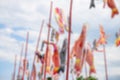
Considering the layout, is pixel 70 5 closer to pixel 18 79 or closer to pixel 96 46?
pixel 96 46

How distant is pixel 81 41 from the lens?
59.8ft

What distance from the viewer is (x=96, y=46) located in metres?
25.2

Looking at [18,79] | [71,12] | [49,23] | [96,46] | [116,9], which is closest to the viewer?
[71,12]

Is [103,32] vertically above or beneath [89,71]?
above

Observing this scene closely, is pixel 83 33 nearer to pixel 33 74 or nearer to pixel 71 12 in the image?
pixel 71 12

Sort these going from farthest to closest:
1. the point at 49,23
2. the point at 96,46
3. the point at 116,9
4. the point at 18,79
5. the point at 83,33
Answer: the point at 18,79 < the point at 96,46 < the point at 49,23 < the point at 83,33 < the point at 116,9

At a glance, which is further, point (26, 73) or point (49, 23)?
point (26, 73)

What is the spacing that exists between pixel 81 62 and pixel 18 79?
35.0 feet

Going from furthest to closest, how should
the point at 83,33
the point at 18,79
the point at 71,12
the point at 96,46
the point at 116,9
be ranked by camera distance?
1. the point at 18,79
2. the point at 96,46
3. the point at 83,33
4. the point at 116,9
5. the point at 71,12

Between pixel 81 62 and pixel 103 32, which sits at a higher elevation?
pixel 103 32

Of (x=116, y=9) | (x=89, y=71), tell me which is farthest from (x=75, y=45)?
(x=89, y=71)

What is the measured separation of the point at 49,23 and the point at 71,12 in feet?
19.8

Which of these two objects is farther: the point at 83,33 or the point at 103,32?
the point at 103,32

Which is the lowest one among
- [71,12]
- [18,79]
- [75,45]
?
[18,79]
